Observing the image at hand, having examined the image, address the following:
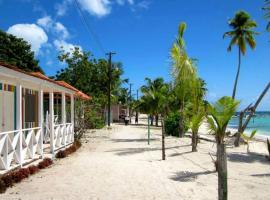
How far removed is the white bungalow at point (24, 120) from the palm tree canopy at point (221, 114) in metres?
4.25

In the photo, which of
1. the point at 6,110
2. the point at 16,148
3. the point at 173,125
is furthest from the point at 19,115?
the point at 173,125

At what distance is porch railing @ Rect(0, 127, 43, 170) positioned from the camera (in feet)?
27.8

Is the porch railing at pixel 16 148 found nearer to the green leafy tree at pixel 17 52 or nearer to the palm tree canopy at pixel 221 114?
the palm tree canopy at pixel 221 114

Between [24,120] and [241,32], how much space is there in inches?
761

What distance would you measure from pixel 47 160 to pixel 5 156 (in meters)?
3.18

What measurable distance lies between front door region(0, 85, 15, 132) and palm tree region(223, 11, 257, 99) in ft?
59.7

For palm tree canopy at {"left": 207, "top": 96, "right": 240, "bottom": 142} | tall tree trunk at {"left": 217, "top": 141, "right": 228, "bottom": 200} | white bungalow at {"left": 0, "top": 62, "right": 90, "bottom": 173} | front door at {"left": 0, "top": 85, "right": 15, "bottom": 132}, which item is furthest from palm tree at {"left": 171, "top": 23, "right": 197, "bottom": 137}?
tall tree trunk at {"left": 217, "top": 141, "right": 228, "bottom": 200}

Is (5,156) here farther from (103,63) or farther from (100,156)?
(103,63)

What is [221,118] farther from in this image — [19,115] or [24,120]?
[24,120]

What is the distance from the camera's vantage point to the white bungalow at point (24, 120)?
28.4 ft

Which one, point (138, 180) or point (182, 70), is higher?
point (182, 70)

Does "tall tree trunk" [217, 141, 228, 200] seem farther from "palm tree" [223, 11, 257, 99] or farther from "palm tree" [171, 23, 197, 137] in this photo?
"palm tree" [223, 11, 257, 99]

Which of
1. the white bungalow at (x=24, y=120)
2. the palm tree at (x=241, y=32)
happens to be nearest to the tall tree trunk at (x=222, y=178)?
the white bungalow at (x=24, y=120)

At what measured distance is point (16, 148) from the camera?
9.40 meters
